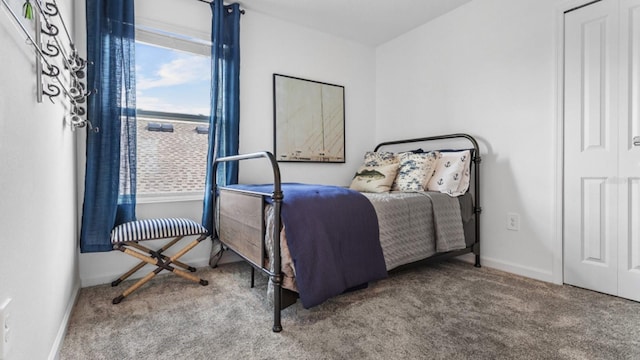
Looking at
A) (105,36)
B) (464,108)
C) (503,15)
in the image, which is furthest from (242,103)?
(503,15)

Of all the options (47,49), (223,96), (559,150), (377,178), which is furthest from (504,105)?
(47,49)

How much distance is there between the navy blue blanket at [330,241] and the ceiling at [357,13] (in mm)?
1828

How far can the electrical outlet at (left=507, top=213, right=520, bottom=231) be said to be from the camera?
7.86 feet

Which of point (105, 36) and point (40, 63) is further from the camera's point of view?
point (105, 36)

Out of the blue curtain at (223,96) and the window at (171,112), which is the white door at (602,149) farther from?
the window at (171,112)

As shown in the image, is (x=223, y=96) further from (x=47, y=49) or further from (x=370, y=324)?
(x=370, y=324)

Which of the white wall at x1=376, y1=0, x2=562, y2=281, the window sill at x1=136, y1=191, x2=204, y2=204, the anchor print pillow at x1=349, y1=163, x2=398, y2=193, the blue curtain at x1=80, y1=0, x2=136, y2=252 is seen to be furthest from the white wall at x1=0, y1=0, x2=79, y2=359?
the white wall at x1=376, y1=0, x2=562, y2=281

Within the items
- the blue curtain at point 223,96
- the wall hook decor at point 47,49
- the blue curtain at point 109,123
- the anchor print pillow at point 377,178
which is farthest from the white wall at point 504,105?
the wall hook decor at point 47,49

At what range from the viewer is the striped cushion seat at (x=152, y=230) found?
1902 millimetres

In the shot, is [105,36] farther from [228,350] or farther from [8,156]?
[228,350]

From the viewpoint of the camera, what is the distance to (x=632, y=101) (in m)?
1.88

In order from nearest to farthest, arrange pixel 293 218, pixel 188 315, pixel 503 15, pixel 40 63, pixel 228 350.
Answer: pixel 40 63
pixel 228 350
pixel 293 218
pixel 188 315
pixel 503 15

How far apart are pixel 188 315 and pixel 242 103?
177 cm

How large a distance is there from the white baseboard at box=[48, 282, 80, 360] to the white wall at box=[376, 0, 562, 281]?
2770 millimetres
